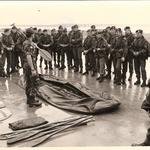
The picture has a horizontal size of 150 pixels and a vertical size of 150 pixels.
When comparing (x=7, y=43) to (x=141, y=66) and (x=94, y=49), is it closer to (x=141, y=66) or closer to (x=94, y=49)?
(x=94, y=49)

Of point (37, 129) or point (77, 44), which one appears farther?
point (77, 44)

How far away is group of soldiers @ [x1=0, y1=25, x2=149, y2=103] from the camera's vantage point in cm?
1141

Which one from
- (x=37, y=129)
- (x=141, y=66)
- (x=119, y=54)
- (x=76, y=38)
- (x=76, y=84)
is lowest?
(x=37, y=129)

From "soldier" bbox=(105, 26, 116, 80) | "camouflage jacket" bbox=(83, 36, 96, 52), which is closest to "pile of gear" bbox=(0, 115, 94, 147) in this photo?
"soldier" bbox=(105, 26, 116, 80)

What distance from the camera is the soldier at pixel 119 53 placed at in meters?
11.4

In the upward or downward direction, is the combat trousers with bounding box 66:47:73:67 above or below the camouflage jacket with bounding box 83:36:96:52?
below

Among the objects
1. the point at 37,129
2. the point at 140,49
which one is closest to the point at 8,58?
the point at 140,49

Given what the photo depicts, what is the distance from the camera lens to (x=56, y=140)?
23.5ft

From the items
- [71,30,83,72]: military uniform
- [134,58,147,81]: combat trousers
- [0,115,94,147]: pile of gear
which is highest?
[71,30,83,72]: military uniform

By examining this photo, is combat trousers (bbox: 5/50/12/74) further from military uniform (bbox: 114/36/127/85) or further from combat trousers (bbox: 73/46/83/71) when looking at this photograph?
military uniform (bbox: 114/36/127/85)

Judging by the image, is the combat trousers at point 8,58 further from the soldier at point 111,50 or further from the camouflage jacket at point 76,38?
the soldier at point 111,50

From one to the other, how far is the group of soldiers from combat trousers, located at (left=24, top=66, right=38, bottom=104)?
1200 mm

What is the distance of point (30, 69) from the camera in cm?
927

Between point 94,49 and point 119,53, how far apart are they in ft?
4.42
